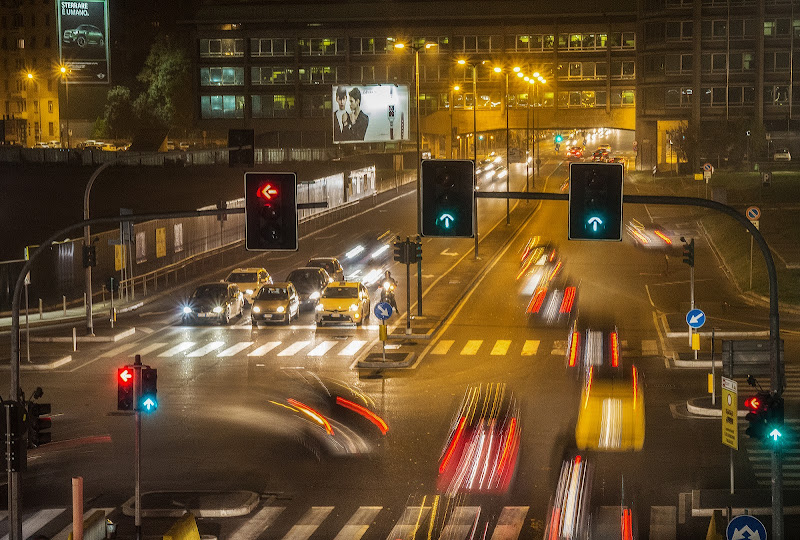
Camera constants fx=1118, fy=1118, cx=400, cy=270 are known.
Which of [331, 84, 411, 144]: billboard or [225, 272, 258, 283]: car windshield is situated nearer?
[225, 272, 258, 283]: car windshield

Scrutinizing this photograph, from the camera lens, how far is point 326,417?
1125 inches

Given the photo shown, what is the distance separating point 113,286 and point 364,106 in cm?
4426

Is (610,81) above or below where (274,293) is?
above

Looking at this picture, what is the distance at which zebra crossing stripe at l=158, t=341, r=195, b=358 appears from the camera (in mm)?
38000

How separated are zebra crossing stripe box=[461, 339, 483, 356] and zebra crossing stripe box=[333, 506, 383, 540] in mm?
16730

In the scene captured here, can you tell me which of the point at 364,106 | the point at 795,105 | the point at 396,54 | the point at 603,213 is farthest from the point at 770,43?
the point at 603,213

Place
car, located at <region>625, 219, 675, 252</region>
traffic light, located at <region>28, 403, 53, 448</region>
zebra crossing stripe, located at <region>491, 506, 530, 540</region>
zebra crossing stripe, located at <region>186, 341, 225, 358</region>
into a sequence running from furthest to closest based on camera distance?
1. car, located at <region>625, 219, 675, 252</region>
2. zebra crossing stripe, located at <region>186, 341, 225, 358</region>
3. zebra crossing stripe, located at <region>491, 506, 530, 540</region>
4. traffic light, located at <region>28, 403, 53, 448</region>

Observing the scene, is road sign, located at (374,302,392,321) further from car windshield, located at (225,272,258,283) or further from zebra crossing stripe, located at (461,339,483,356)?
car windshield, located at (225,272,258,283)

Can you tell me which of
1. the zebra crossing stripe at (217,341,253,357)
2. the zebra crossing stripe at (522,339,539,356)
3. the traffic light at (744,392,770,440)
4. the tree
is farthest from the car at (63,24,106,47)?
the tree

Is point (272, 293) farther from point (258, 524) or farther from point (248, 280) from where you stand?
point (258, 524)

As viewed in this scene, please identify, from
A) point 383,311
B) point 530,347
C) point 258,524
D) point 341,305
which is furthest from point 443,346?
point 258,524

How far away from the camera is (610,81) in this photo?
127 metres

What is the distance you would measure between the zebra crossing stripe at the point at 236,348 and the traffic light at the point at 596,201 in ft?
72.3

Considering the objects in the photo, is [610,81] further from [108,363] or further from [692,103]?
[108,363]
